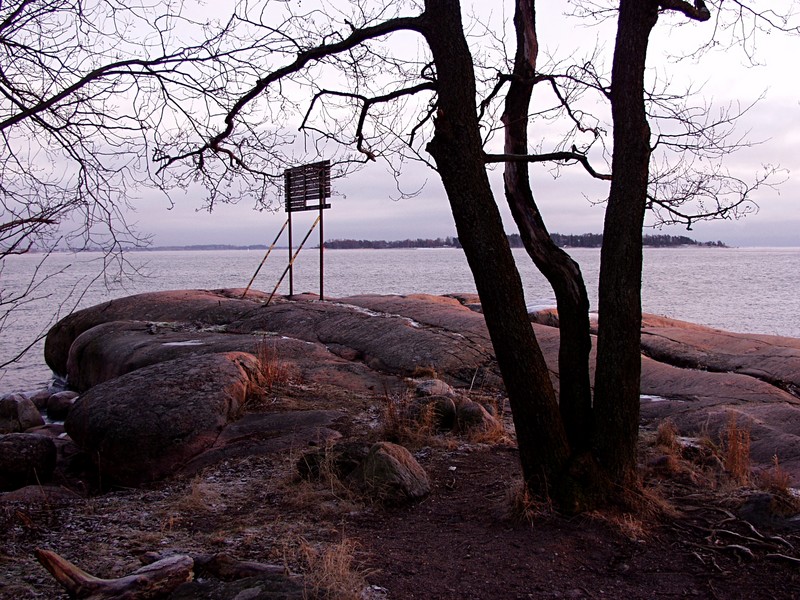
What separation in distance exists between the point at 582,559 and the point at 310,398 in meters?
5.52

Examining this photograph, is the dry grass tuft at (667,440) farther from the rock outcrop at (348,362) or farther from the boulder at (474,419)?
the boulder at (474,419)

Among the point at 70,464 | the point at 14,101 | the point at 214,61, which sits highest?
the point at 214,61

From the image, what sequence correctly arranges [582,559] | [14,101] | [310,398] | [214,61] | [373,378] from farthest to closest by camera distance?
[373,378] < [310,398] < [214,61] < [14,101] < [582,559]

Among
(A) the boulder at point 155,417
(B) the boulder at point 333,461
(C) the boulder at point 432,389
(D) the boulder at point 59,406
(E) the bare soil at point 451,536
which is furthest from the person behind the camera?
(D) the boulder at point 59,406

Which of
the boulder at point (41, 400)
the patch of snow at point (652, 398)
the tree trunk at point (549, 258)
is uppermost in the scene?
the tree trunk at point (549, 258)

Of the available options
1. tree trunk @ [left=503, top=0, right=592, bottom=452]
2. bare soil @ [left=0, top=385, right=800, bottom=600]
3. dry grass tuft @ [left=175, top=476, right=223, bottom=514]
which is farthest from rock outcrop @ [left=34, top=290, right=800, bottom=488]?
tree trunk @ [left=503, top=0, right=592, bottom=452]

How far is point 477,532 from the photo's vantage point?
5227 mm

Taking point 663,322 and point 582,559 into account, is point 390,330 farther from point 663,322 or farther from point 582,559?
point 582,559

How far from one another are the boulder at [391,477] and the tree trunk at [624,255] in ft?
4.89

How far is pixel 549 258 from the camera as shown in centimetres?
574

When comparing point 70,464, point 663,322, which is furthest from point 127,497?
point 663,322

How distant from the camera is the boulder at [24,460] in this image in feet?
24.5

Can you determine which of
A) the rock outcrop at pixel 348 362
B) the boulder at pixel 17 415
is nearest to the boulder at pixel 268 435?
the rock outcrop at pixel 348 362

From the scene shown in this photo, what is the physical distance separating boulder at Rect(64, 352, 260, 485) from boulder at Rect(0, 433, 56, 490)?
0.41 m
